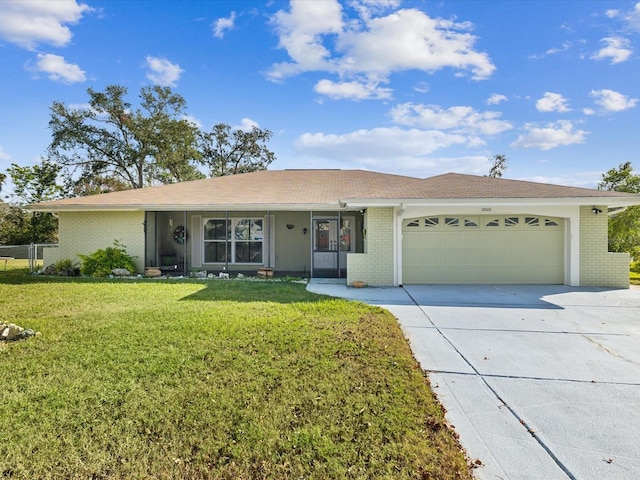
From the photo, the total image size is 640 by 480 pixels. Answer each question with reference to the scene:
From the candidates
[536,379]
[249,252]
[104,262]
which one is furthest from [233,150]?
[536,379]

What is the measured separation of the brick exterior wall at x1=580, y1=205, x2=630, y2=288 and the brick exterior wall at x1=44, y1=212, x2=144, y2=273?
1389 centimetres

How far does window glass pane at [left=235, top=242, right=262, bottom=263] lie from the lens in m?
13.4

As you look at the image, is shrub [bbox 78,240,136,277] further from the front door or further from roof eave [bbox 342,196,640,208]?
roof eave [bbox 342,196,640,208]

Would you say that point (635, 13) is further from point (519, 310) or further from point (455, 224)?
point (519, 310)

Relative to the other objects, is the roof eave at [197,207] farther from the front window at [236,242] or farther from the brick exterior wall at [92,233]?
the front window at [236,242]

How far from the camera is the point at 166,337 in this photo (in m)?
5.04

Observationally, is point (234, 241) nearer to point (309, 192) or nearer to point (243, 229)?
point (243, 229)

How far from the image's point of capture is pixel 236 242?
13.5 meters

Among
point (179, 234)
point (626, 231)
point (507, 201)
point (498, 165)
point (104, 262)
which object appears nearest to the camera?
point (507, 201)

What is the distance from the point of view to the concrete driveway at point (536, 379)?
257cm

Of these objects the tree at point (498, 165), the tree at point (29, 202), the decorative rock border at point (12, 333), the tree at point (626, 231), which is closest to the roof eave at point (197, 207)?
the decorative rock border at point (12, 333)

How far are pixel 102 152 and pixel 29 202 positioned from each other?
24.4ft

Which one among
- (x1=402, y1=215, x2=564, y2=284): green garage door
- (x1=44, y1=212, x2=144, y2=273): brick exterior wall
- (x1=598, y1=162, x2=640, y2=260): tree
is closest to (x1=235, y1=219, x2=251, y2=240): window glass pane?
(x1=44, y1=212, x2=144, y2=273): brick exterior wall

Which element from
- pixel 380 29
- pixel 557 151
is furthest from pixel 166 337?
pixel 557 151
